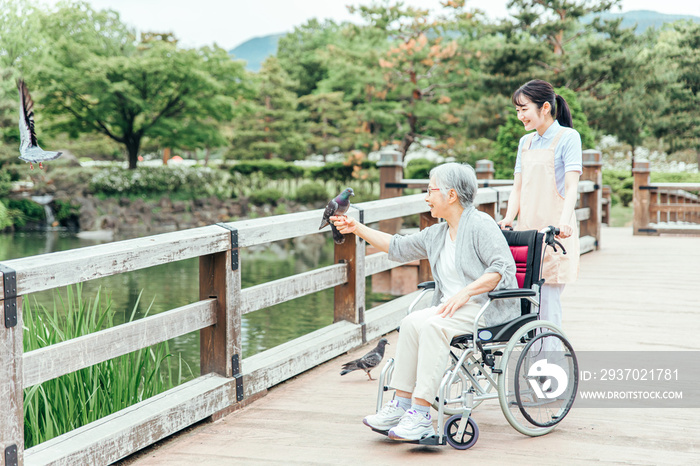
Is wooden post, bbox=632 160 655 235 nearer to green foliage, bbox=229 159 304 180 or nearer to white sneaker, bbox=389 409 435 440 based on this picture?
white sneaker, bbox=389 409 435 440

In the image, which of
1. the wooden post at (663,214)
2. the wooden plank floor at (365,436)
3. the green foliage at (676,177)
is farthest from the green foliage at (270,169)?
the wooden plank floor at (365,436)

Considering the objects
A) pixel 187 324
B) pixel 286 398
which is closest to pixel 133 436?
pixel 187 324

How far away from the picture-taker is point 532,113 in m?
3.37

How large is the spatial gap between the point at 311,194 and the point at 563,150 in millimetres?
20941

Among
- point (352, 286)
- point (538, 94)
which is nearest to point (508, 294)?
point (538, 94)

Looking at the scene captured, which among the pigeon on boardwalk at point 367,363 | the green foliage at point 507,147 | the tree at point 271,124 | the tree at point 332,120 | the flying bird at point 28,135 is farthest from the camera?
the tree at point 271,124

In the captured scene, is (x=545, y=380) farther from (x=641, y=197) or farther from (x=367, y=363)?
(x=641, y=197)

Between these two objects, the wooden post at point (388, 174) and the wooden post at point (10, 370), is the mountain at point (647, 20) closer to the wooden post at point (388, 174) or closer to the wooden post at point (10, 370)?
the wooden post at point (388, 174)

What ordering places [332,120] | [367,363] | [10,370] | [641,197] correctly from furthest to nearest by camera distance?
[332,120], [641,197], [367,363], [10,370]

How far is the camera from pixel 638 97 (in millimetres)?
20719

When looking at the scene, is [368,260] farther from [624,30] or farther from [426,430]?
[624,30]

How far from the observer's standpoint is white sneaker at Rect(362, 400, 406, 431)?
9.50 feet

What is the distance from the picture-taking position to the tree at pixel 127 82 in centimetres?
2261

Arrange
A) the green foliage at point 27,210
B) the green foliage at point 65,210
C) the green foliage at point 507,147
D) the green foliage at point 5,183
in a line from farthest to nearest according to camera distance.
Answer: the green foliage at point 65,210
the green foliage at point 27,210
the green foliage at point 5,183
the green foliage at point 507,147
